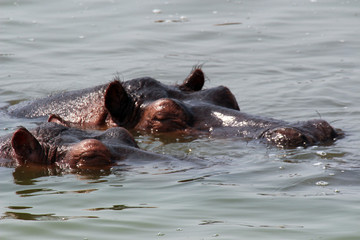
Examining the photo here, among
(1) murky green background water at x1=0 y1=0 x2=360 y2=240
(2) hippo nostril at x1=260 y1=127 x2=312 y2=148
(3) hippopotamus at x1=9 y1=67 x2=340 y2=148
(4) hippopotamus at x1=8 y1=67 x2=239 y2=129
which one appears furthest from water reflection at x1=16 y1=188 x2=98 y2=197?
(4) hippopotamus at x1=8 y1=67 x2=239 y2=129

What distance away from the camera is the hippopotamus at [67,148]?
27.5 ft

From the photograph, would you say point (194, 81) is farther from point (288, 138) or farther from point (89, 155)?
point (89, 155)

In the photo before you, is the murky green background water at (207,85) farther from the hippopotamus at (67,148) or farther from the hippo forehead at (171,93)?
the hippo forehead at (171,93)

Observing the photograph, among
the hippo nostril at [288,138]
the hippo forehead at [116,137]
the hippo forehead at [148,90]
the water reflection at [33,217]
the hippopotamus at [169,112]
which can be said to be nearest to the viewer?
the water reflection at [33,217]

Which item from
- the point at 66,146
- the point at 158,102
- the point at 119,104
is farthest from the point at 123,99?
the point at 66,146

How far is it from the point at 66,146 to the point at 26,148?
40 centimetres

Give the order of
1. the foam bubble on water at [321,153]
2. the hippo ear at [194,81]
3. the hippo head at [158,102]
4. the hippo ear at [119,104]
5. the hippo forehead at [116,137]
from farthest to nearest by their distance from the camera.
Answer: the hippo ear at [194,81]
the hippo ear at [119,104]
the hippo head at [158,102]
the foam bubble on water at [321,153]
the hippo forehead at [116,137]

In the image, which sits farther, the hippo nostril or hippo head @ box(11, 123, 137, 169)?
the hippo nostril

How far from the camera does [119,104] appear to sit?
35.5 feet

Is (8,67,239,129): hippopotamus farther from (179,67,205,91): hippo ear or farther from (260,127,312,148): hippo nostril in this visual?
(260,127,312,148): hippo nostril

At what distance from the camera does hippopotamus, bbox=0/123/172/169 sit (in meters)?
8.38

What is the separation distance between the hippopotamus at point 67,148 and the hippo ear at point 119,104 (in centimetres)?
178

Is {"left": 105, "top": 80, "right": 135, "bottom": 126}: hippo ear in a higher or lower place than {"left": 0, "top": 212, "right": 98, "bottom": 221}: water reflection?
higher

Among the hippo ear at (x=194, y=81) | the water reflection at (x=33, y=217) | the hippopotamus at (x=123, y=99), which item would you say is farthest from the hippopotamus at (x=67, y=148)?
the hippo ear at (x=194, y=81)
